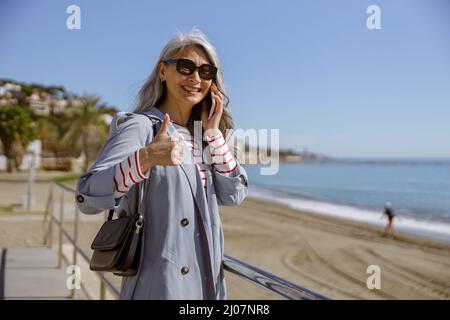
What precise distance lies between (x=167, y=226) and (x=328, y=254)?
1101 cm

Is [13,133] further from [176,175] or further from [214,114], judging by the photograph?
[176,175]

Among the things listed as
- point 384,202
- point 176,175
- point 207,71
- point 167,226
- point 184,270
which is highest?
point 207,71

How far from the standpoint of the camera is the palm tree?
31.5m

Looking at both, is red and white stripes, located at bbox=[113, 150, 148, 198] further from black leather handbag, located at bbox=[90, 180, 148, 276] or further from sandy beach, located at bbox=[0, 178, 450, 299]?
sandy beach, located at bbox=[0, 178, 450, 299]

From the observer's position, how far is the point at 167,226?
119cm

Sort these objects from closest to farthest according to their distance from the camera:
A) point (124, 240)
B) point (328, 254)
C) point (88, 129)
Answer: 1. point (124, 240)
2. point (328, 254)
3. point (88, 129)

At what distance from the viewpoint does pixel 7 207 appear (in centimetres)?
1447

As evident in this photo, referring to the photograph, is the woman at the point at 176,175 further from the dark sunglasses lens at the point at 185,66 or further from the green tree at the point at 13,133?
the green tree at the point at 13,133

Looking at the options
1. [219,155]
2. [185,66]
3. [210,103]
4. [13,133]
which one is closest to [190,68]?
[185,66]

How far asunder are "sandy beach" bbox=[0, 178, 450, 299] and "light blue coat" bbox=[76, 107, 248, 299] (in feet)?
18.3

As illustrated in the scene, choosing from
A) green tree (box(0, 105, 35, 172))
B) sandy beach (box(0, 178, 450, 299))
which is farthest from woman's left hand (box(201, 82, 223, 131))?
green tree (box(0, 105, 35, 172))

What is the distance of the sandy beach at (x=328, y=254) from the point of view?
28.0 feet
